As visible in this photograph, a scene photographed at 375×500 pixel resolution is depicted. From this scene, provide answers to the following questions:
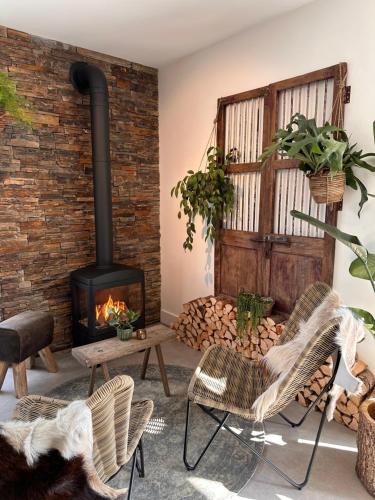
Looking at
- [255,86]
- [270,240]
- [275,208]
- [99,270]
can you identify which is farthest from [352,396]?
[255,86]

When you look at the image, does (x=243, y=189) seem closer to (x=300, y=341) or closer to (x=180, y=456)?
(x=300, y=341)

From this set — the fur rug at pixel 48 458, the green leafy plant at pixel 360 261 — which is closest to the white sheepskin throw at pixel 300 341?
the green leafy plant at pixel 360 261

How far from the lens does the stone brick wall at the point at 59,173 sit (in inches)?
121

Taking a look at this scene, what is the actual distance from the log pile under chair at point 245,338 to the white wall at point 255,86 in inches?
9.3

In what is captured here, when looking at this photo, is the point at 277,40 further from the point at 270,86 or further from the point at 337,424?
the point at 337,424

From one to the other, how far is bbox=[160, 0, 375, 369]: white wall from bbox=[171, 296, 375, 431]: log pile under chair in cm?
24

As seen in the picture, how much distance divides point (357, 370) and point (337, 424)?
0.42 meters

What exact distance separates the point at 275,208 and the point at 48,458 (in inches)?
94.3

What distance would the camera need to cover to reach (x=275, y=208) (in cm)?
291

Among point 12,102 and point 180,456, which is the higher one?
point 12,102

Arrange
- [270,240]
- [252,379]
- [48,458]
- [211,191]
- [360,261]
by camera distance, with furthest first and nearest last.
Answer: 1. [211,191]
2. [270,240]
3. [252,379]
4. [360,261]
5. [48,458]

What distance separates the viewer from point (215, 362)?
222cm

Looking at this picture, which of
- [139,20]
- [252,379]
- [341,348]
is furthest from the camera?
[139,20]

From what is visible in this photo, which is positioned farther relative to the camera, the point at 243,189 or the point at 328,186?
the point at 243,189
